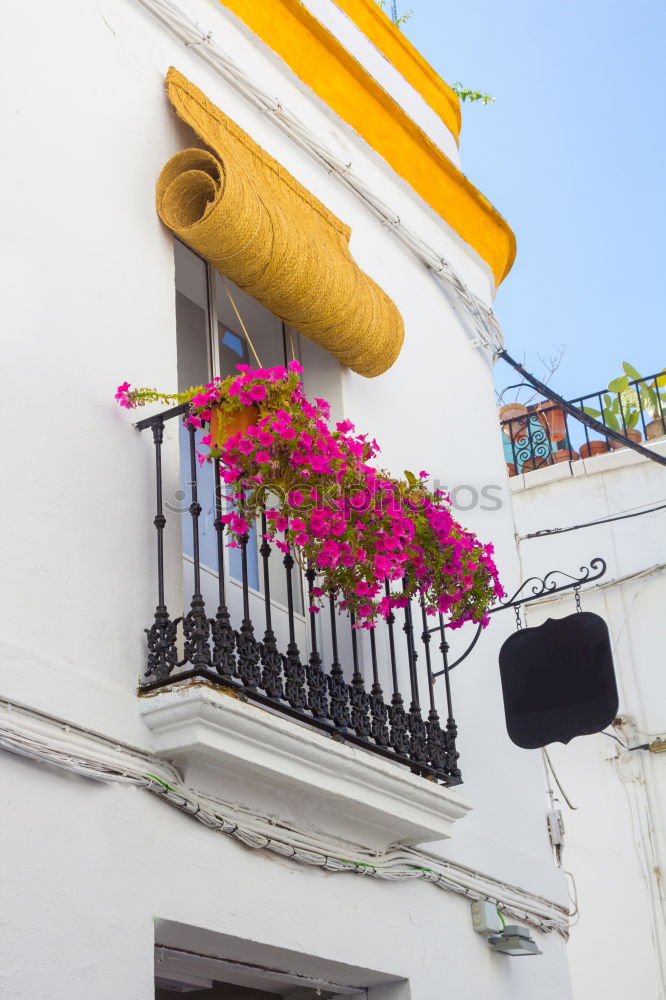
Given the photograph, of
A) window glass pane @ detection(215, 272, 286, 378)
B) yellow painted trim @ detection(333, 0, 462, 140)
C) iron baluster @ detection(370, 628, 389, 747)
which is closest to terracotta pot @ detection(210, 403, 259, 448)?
iron baluster @ detection(370, 628, 389, 747)

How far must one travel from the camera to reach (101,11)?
5262 mm

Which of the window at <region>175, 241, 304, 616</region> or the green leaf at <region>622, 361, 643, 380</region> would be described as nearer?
the window at <region>175, 241, 304, 616</region>

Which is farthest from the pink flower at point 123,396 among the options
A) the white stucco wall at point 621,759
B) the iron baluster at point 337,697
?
the white stucco wall at point 621,759

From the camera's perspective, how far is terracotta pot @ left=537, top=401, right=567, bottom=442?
37.8ft

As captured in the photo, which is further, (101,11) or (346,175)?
(346,175)

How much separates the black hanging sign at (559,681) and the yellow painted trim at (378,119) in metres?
2.96

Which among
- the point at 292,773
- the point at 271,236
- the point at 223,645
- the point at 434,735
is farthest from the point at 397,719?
the point at 271,236

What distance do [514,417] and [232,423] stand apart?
7.67 metres

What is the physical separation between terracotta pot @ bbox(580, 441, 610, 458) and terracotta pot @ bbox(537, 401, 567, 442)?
33 cm

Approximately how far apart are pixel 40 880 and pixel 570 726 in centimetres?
245

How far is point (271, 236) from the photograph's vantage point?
5.27 meters

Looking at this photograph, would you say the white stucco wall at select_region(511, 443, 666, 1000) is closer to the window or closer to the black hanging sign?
the black hanging sign

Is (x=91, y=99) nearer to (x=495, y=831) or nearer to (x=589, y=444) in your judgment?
(x=495, y=831)

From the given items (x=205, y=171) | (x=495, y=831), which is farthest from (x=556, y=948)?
(x=205, y=171)
